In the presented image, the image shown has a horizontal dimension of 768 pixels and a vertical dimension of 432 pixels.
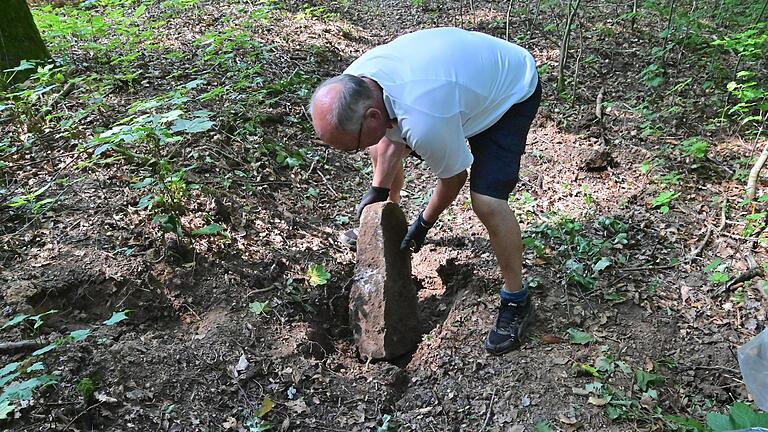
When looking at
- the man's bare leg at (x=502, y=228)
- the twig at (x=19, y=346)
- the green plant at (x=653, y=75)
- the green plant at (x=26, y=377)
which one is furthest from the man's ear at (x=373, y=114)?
the green plant at (x=653, y=75)

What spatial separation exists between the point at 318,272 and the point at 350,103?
133cm

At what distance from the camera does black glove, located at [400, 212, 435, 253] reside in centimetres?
295

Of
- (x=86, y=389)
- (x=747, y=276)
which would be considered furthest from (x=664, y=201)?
(x=86, y=389)

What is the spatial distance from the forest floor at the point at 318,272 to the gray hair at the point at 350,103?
1232mm

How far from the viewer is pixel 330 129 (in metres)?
2.20

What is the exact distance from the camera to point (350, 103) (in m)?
2.18

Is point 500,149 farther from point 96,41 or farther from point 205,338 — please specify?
point 96,41

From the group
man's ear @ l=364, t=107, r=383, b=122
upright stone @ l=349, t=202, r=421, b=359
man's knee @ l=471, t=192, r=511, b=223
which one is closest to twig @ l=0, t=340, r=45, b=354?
upright stone @ l=349, t=202, r=421, b=359

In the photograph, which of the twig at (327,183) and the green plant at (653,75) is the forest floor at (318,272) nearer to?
the twig at (327,183)

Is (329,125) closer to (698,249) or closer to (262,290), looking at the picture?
(262,290)

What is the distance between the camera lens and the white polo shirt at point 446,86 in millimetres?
2215

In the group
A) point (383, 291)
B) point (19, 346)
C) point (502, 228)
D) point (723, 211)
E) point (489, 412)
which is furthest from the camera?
point (723, 211)

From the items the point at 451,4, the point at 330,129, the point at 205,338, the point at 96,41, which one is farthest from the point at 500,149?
the point at 451,4

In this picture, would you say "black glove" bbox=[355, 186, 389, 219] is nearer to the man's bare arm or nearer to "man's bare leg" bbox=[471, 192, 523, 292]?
the man's bare arm
